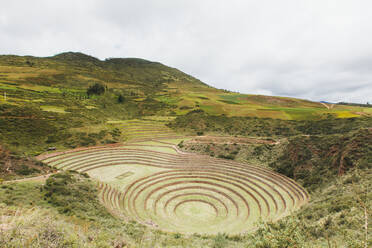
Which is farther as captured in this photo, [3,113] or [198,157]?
[3,113]

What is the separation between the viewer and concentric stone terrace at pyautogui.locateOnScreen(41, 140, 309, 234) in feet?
52.0

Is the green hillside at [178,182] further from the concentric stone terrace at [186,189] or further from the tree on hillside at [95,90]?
the tree on hillside at [95,90]

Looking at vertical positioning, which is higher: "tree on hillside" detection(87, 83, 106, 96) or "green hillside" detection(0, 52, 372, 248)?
"tree on hillside" detection(87, 83, 106, 96)

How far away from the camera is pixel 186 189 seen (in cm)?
2088

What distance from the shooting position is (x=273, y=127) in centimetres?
4059

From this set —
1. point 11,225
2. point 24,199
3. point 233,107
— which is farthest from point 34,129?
point 233,107

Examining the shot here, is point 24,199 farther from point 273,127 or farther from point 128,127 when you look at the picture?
point 273,127

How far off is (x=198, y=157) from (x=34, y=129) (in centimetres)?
3050

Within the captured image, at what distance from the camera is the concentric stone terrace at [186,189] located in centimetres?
1584

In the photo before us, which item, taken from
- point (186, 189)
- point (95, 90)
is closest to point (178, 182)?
point (186, 189)

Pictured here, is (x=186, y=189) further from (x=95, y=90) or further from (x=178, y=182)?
(x=95, y=90)

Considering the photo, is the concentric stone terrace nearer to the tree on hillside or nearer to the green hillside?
the green hillside

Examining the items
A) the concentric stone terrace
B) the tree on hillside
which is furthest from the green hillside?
the tree on hillside

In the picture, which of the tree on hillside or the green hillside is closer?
the green hillside
